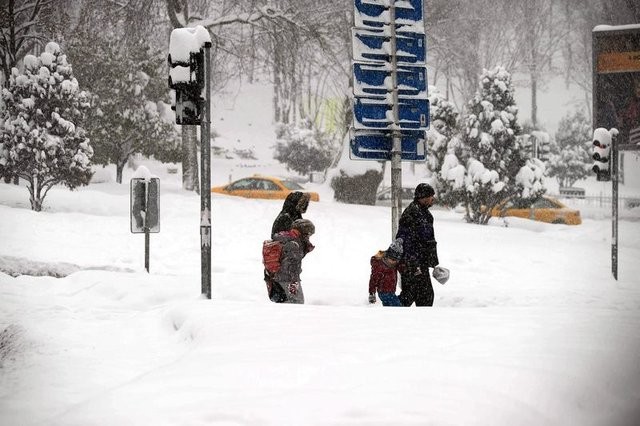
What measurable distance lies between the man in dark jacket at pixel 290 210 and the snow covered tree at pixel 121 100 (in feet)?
80.0

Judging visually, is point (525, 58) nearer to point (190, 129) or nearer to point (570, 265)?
point (190, 129)

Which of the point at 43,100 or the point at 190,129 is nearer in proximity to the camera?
the point at 43,100

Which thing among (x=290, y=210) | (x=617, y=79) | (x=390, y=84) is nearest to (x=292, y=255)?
(x=290, y=210)

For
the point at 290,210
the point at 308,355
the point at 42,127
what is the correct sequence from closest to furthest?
the point at 308,355
the point at 290,210
the point at 42,127

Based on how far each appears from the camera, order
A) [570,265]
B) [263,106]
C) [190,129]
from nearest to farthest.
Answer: [570,265] < [190,129] < [263,106]

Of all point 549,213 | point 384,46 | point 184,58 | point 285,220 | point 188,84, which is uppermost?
point 384,46

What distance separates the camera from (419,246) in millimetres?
7430

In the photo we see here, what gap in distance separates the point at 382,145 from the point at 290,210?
1.63m

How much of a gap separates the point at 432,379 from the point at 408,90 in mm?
5399

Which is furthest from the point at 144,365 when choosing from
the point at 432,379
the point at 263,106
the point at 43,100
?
the point at 263,106

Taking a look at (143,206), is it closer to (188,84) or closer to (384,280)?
(188,84)

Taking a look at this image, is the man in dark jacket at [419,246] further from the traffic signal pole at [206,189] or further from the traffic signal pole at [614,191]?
the traffic signal pole at [614,191]

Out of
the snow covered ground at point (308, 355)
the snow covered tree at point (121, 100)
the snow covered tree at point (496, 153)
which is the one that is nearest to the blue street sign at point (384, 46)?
the snow covered ground at point (308, 355)

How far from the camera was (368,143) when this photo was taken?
8797 mm
